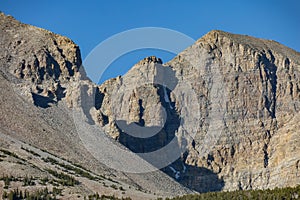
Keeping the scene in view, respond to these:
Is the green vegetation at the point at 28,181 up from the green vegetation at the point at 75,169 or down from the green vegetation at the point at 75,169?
down

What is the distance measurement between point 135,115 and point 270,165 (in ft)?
120

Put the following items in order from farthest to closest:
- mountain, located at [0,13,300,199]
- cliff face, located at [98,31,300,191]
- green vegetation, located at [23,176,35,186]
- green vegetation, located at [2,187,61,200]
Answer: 1. cliff face, located at [98,31,300,191]
2. mountain, located at [0,13,300,199]
3. green vegetation, located at [23,176,35,186]
4. green vegetation, located at [2,187,61,200]

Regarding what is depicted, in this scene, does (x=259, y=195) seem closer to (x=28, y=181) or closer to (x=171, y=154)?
(x=28, y=181)

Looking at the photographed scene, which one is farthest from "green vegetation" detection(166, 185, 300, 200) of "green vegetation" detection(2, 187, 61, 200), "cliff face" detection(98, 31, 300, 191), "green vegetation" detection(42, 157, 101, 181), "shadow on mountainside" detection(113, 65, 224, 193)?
"cliff face" detection(98, 31, 300, 191)

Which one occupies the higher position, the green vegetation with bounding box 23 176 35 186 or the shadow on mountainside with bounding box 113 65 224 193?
the shadow on mountainside with bounding box 113 65 224 193

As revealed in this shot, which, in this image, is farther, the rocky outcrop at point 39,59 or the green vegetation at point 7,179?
the rocky outcrop at point 39,59

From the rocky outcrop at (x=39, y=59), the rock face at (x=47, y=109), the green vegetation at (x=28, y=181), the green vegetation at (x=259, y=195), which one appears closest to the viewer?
the green vegetation at (x=259, y=195)

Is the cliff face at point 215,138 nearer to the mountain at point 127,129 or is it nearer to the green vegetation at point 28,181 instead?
the mountain at point 127,129

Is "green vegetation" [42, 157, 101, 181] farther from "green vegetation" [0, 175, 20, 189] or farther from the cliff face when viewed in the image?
the cliff face

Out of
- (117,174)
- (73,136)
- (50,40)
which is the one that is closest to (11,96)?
(73,136)

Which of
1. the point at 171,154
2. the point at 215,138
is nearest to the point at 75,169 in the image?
the point at 171,154

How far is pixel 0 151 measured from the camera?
333 feet

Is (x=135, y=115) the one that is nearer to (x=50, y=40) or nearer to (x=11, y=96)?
(x=50, y=40)

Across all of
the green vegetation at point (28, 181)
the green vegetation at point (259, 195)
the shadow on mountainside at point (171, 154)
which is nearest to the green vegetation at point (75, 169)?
the green vegetation at point (28, 181)
